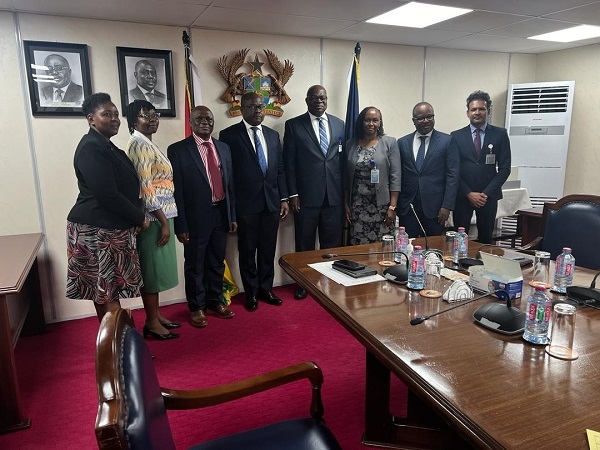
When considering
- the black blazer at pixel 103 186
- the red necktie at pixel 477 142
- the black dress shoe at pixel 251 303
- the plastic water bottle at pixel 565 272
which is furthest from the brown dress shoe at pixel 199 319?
the red necktie at pixel 477 142

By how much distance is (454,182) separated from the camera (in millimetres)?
3553

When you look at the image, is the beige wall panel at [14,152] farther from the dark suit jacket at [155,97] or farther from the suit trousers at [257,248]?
the suit trousers at [257,248]

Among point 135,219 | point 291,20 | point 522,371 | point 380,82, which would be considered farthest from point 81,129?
point 522,371

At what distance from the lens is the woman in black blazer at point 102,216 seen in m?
2.40

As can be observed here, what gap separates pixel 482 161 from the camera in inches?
142

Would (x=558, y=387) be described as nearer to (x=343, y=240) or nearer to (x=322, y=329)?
(x=322, y=329)

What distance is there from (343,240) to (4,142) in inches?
111

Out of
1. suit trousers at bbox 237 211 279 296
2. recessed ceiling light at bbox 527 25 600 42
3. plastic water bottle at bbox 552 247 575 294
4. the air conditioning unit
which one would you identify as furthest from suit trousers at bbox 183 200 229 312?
the air conditioning unit

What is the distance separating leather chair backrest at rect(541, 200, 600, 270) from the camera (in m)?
2.28

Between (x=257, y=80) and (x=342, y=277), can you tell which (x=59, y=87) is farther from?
(x=342, y=277)

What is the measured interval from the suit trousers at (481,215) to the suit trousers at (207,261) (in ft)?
6.57

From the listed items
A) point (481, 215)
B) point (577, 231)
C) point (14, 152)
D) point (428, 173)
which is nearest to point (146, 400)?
point (577, 231)

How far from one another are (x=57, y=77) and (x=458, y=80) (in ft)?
12.6

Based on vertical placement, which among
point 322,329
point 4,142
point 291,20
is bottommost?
point 322,329
